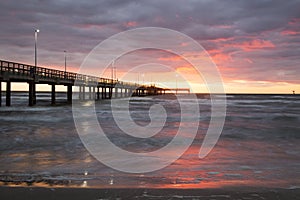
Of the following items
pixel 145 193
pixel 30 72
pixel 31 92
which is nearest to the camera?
pixel 145 193

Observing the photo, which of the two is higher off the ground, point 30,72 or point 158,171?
point 30,72

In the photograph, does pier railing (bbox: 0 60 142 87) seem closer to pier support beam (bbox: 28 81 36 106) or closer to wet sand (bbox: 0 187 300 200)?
pier support beam (bbox: 28 81 36 106)

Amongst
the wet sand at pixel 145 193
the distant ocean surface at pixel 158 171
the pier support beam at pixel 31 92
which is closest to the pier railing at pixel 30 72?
the pier support beam at pixel 31 92

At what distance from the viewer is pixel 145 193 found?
4.61 m

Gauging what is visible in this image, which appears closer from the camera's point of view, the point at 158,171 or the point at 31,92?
the point at 158,171

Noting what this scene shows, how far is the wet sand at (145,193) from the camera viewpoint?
4406 mm

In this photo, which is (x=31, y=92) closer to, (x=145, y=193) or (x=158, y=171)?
(x=158, y=171)

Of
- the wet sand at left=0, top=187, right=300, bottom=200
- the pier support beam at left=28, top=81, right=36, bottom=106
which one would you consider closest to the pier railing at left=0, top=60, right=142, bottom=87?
the pier support beam at left=28, top=81, right=36, bottom=106

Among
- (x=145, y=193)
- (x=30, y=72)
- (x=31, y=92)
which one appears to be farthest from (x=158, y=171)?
(x=31, y=92)

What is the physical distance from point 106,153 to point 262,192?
492 centimetres

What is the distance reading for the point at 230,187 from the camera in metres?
5.02

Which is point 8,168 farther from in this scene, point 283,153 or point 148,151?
point 283,153

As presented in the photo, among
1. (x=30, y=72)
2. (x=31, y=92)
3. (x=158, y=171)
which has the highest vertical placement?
(x=30, y=72)

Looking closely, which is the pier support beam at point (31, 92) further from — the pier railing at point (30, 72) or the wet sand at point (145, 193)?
the wet sand at point (145, 193)
